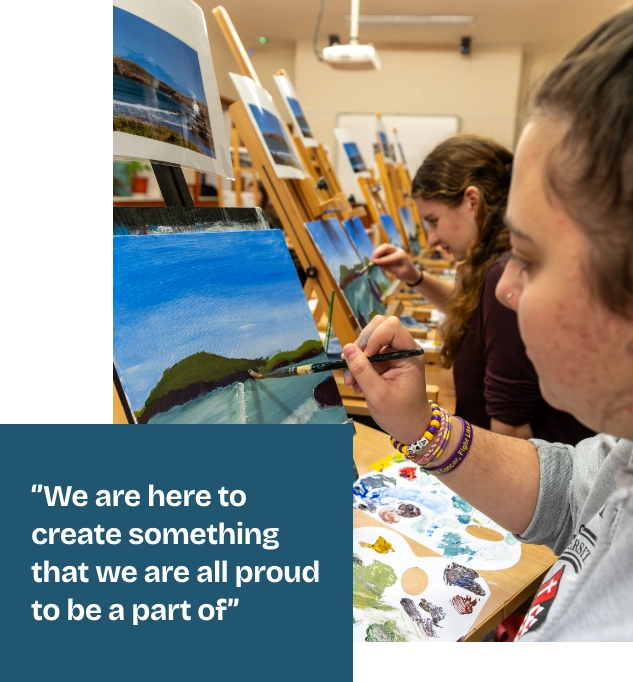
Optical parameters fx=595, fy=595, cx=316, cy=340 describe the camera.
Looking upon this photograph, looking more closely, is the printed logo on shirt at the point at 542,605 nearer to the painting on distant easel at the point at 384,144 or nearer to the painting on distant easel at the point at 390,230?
the painting on distant easel at the point at 390,230

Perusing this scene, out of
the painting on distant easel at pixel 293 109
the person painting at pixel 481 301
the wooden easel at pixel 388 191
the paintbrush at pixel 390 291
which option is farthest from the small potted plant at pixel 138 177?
the person painting at pixel 481 301

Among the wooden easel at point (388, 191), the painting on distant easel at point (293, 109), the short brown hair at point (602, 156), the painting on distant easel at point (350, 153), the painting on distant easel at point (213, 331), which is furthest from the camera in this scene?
the wooden easel at point (388, 191)

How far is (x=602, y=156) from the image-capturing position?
0.45 meters

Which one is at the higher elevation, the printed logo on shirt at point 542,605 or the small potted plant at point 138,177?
the small potted plant at point 138,177

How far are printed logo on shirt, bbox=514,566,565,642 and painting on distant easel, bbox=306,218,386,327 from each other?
1270mm

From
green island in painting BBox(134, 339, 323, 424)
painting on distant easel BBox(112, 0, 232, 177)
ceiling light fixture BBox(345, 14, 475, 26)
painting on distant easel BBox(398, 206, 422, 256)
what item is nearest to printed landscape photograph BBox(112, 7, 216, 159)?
painting on distant easel BBox(112, 0, 232, 177)

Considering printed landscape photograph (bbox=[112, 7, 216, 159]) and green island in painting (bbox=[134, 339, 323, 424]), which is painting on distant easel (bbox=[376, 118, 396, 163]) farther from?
green island in painting (bbox=[134, 339, 323, 424])

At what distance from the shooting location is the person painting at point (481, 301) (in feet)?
4.66

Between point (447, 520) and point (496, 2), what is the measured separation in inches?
236

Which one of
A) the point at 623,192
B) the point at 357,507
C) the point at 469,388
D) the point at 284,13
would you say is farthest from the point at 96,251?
the point at 284,13

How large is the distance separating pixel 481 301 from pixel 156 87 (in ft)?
3.14

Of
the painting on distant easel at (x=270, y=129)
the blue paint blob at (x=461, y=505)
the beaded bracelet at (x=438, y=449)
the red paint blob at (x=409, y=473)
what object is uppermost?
the painting on distant easel at (x=270, y=129)

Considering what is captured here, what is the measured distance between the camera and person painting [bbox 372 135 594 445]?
142 centimetres

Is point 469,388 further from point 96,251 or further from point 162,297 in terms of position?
point 96,251
